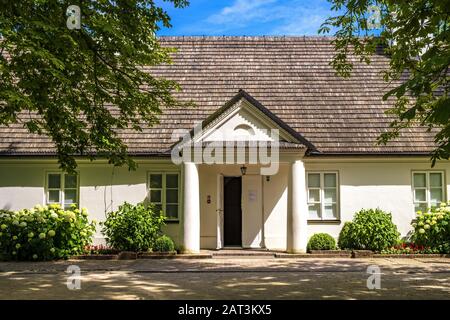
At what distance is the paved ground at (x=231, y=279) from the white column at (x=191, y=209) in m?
0.94

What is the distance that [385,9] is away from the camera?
1038 cm

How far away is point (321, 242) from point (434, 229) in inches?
146

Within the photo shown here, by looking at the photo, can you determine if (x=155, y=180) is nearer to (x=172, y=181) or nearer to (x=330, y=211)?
(x=172, y=181)

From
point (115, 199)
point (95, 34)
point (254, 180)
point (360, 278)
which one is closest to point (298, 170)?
point (254, 180)

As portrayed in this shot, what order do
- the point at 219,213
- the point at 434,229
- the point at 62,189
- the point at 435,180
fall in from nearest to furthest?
1. the point at 434,229
2. the point at 219,213
3. the point at 62,189
4. the point at 435,180

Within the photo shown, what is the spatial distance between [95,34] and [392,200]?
11548mm

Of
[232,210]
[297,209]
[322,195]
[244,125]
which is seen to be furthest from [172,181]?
[322,195]

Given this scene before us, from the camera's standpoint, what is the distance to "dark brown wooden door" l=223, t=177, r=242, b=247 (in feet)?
57.1

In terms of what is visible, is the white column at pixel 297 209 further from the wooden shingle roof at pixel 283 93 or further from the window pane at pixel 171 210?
the window pane at pixel 171 210

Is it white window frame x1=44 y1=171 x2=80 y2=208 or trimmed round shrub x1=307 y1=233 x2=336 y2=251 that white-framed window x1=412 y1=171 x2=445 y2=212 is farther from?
white window frame x1=44 y1=171 x2=80 y2=208

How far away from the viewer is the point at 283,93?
63.0 ft

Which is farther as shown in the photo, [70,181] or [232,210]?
[232,210]

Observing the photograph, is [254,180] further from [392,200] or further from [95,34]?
[95,34]

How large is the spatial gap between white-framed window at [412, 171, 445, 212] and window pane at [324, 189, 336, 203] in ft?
9.16
